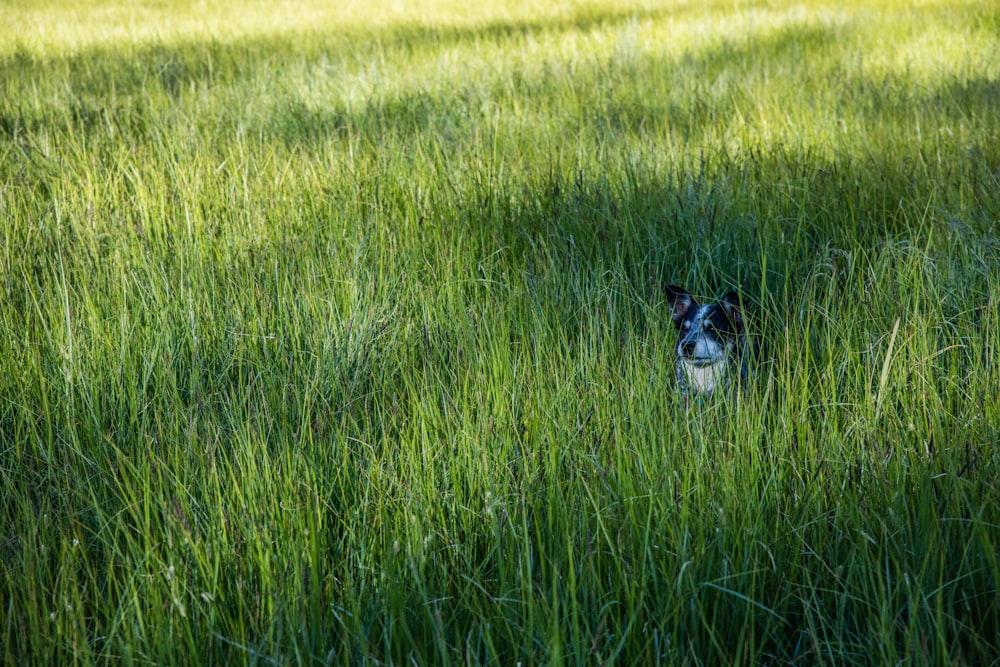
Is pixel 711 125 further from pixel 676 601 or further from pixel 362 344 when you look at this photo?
pixel 676 601

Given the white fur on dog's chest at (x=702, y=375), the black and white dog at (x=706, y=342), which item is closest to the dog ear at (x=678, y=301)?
the black and white dog at (x=706, y=342)

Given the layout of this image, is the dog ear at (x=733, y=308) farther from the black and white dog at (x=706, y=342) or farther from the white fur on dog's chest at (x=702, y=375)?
the white fur on dog's chest at (x=702, y=375)

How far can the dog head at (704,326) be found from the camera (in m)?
1.65

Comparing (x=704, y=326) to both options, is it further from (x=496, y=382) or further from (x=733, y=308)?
(x=496, y=382)

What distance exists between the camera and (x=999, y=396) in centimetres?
136

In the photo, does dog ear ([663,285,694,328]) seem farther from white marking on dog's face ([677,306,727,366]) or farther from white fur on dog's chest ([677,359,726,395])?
white fur on dog's chest ([677,359,726,395])

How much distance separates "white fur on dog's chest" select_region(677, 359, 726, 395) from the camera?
1.58m

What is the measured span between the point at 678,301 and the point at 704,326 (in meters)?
0.10

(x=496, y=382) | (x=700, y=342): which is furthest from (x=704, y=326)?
(x=496, y=382)

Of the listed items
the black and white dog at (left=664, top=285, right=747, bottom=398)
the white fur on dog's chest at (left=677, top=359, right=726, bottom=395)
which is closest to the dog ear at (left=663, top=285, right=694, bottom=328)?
the black and white dog at (left=664, top=285, right=747, bottom=398)

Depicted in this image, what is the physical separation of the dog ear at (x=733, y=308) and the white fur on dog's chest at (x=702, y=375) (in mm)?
134

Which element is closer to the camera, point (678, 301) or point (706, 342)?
point (706, 342)

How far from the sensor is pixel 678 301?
5.83 ft

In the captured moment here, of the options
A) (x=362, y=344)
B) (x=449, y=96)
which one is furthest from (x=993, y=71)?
(x=362, y=344)
